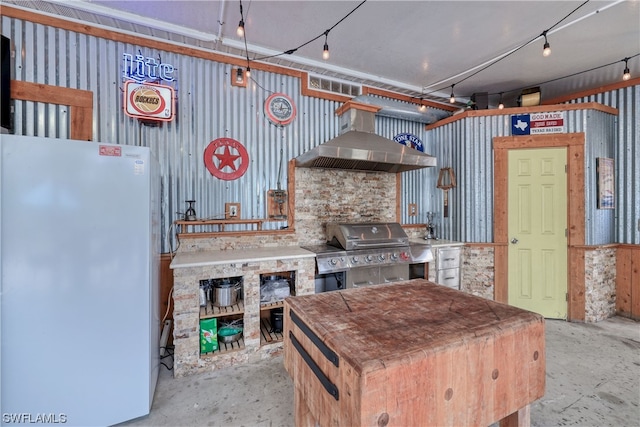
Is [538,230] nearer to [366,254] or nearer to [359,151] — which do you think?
[366,254]

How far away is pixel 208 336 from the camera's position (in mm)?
2682

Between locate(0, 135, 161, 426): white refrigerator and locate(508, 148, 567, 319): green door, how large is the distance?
15.7 ft

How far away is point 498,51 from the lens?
343 centimetres

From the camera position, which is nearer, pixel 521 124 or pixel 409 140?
pixel 521 124

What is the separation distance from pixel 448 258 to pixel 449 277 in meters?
0.30

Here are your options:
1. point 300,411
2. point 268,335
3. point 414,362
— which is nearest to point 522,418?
point 414,362

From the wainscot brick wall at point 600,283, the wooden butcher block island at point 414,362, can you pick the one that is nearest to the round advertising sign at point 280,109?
the wooden butcher block island at point 414,362

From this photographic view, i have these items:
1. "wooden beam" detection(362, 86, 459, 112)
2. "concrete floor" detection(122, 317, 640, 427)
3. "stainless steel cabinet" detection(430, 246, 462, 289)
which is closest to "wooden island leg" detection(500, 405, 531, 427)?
"concrete floor" detection(122, 317, 640, 427)

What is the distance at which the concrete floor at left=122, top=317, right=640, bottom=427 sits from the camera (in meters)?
2.03

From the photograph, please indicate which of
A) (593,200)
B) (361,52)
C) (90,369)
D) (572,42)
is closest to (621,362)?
(593,200)

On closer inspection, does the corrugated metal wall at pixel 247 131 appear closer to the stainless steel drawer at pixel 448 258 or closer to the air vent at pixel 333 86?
the air vent at pixel 333 86

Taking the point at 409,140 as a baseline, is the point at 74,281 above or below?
below

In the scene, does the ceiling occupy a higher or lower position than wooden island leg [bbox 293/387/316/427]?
higher

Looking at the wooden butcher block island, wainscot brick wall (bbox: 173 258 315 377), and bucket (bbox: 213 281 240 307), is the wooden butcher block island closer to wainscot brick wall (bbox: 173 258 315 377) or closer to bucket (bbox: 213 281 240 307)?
wainscot brick wall (bbox: 173 258 315 377)
